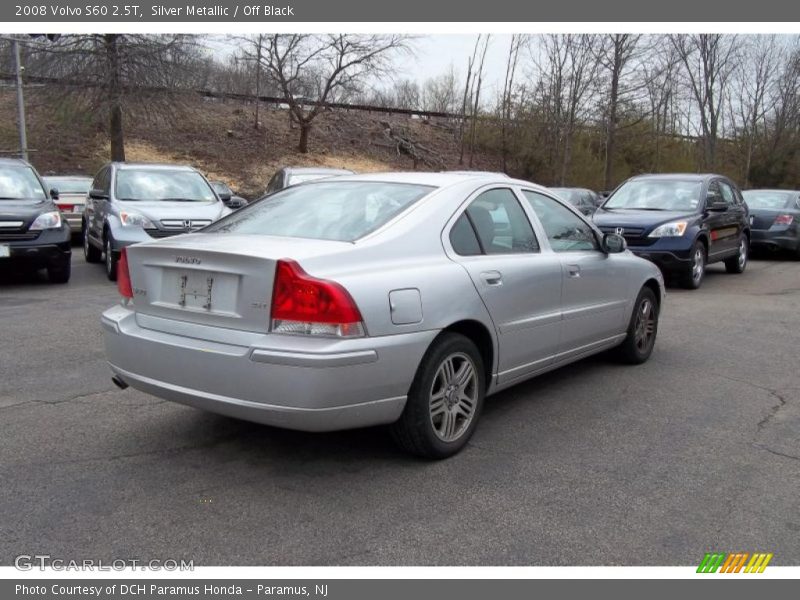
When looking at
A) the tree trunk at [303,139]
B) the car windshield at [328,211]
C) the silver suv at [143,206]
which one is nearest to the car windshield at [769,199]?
the silver suv at [143,206]

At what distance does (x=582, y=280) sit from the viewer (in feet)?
17.0

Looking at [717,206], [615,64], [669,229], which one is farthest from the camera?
[615,64]

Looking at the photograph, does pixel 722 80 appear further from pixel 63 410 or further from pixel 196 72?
pixel 63 410

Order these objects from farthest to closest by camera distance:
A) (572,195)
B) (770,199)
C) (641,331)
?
(572,195)
(770,199)
(641,331)

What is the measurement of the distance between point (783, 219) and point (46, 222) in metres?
13.8

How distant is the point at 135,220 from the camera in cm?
995

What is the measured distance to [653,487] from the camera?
3725 mm

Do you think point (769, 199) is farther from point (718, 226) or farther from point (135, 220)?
point (135, 220)

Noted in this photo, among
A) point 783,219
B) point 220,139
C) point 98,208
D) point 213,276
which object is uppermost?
point 220,139

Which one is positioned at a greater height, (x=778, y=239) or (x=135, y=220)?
(x=135, y=220)

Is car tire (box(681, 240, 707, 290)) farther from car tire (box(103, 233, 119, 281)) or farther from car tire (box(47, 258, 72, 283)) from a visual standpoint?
car tire (box(47, 258, 72, 283))

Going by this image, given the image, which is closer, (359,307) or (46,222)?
(359,307)

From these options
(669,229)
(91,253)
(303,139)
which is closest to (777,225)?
(669,229)

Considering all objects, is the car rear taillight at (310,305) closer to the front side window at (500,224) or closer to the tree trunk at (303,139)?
the front side window at (500,224)
